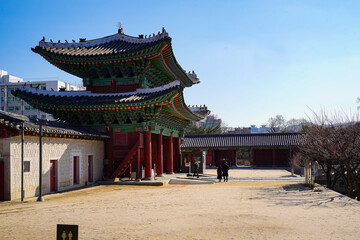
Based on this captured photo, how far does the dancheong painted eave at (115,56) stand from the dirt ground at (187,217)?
37.1 feet

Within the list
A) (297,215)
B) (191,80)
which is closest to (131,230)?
(297,215)

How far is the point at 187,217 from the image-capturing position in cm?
1233

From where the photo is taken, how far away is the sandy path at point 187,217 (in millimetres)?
9766

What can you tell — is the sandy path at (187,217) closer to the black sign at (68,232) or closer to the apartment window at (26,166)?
the apartment window at (26,166)

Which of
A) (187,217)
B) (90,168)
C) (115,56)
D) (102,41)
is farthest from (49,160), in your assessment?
(102,41)

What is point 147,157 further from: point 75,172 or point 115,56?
point 115,56

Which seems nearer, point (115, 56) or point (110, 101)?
point (110, 101)

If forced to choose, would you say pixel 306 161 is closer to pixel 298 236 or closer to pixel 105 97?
pixel 105 97

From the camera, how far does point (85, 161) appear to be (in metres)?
23.7

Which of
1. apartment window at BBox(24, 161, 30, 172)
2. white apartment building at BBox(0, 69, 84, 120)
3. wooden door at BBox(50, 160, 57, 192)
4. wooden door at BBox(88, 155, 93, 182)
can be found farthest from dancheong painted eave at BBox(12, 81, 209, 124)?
white apartment building at BBox(0, 69, 84, 120)

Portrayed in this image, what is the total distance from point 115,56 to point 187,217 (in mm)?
16174

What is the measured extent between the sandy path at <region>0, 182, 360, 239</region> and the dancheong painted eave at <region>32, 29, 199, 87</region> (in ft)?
37.1

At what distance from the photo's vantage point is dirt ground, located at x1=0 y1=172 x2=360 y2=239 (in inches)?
385

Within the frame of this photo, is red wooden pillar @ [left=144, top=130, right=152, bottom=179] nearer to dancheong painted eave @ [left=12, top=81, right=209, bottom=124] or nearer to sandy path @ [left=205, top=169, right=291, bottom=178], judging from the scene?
dancheong painted eave @ [left=12, top=81, right=209, bottom=124]
